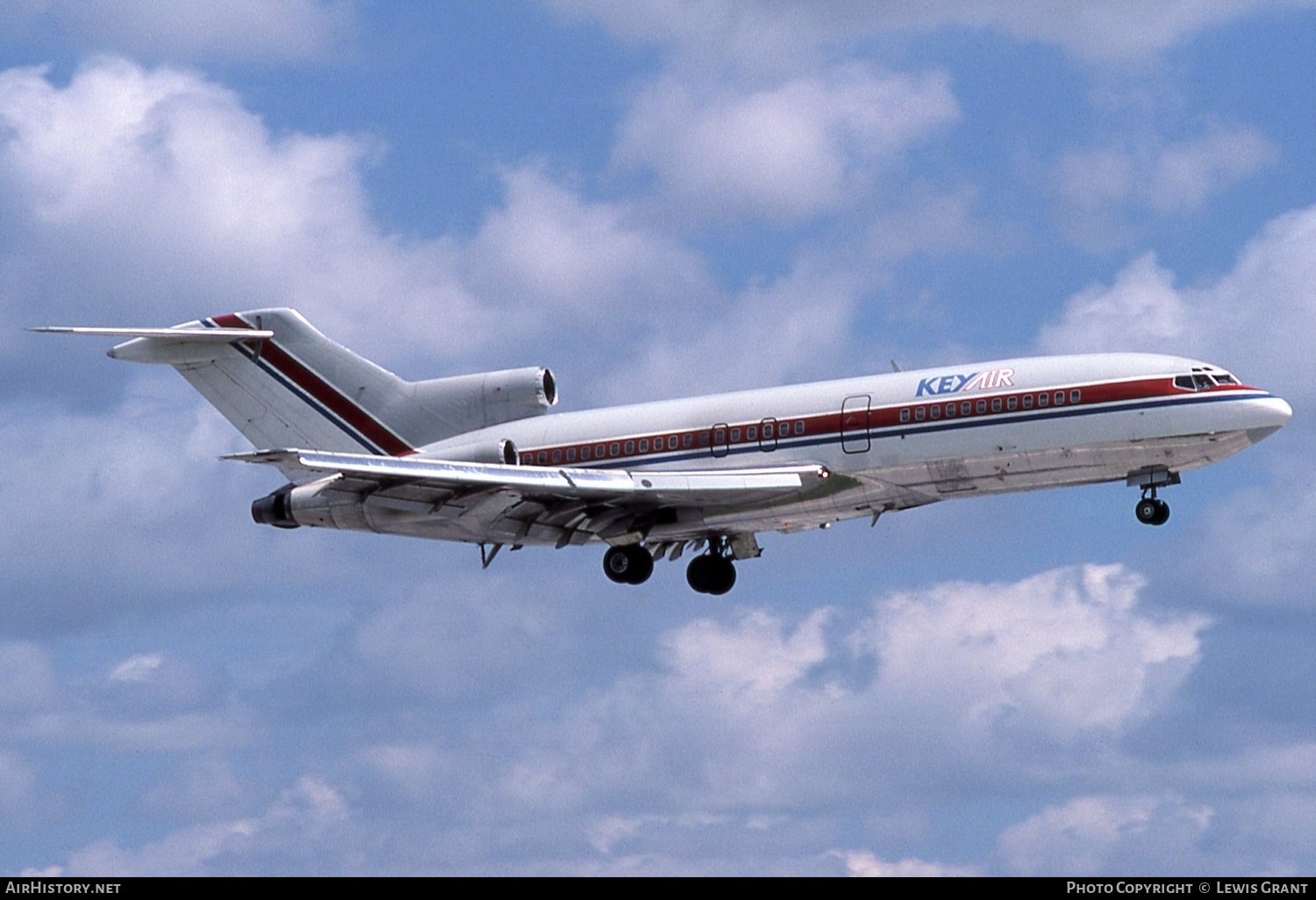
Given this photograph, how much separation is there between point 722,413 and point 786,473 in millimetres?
2312

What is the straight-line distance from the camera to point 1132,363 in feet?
123

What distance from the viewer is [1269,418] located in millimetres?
36750

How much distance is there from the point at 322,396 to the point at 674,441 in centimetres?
954

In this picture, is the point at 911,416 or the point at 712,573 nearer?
the point at 911,416

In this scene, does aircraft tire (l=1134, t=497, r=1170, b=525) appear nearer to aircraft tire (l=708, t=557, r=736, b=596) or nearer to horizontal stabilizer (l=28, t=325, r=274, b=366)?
aircraft tire (l=708, t=557, r=736, b=596)

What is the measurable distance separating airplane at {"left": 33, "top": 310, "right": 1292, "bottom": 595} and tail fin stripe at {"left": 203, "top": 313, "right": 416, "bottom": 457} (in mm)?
41

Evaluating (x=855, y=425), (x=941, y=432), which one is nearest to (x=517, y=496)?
(x=855, y=425)

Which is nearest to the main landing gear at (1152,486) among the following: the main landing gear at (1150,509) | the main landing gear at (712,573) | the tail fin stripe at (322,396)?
the main landing gear at (1150,509)

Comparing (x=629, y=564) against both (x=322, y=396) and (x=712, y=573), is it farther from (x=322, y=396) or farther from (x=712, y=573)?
(x=322, y=396)

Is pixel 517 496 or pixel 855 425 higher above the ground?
pixel 855 425

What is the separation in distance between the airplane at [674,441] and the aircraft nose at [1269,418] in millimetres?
37
